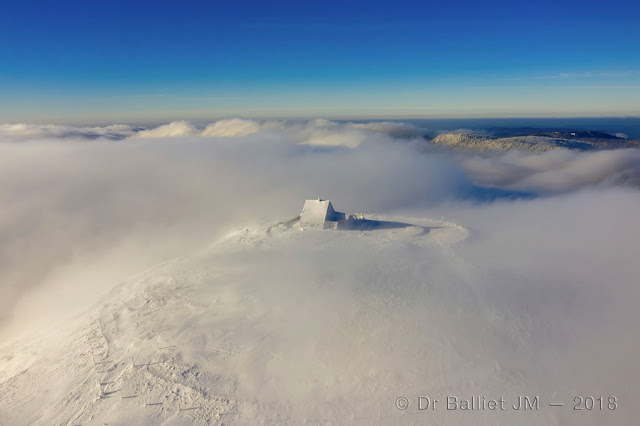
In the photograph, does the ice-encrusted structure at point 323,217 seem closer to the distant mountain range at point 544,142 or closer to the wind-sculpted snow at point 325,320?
the wind-sculpted snow at point 325,320

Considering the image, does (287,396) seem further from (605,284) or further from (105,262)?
(105,262)

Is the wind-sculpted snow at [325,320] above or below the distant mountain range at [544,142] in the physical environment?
below

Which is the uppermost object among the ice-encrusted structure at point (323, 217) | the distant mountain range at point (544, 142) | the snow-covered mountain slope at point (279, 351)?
the distant mountain range at point (544, 142)

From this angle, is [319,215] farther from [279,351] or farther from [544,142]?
[544,142]

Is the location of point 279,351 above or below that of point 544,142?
below

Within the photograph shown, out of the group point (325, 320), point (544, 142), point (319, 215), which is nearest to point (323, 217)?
point (319, 215)

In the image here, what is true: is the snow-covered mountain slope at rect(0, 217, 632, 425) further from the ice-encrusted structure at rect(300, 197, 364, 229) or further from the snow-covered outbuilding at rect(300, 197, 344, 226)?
the snow-covered outbuilding at rect(300, 197, 344, 226)

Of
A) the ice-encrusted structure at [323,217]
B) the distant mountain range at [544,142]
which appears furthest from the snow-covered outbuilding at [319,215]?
the distant mountain range at [544,142]

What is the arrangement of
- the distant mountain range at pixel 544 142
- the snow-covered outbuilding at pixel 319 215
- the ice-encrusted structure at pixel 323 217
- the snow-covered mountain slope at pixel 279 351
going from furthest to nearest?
the distant mountain range at pixel 544 142
the snow-covered outbuilding at pixel 319 215
the ice-encrusted structure at pixel 323 217
the snow-covered mountain slope at pixel 279 351

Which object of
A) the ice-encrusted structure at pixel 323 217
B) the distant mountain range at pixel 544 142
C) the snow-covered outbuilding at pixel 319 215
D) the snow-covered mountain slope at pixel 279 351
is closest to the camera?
the snow-covered mountain slope at pixel 279 351
